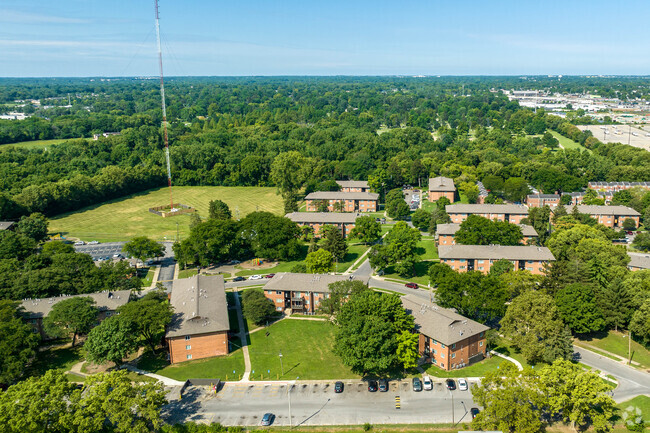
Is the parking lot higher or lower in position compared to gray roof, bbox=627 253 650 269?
lower

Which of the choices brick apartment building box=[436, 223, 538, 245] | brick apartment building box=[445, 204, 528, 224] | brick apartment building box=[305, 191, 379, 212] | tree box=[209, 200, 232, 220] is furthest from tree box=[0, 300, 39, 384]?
brick apartment building box=[445, 204, 528, 224]

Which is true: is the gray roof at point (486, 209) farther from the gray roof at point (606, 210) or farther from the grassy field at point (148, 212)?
the grassy field at point (148, 212)

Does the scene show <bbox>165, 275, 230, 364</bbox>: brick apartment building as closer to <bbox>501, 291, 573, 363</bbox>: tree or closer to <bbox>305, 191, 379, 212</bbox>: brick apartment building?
<bbox>501, 291, 573, 363</bbox>: tree

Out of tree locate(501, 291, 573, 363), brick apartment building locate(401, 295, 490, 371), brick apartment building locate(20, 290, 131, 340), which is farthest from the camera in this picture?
brick apartment building locate(20, 290, 131, 340)

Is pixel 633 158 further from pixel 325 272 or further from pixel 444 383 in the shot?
pixel 444 383

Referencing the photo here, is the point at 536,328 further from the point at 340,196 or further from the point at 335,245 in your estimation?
the point at 340,196

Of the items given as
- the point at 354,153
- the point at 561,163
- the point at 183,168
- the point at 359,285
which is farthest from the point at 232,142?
the point at 359,285

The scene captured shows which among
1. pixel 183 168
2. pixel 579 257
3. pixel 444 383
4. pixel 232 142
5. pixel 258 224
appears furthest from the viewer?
pixel 232 142

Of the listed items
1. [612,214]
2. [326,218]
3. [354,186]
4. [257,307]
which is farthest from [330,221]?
[612,214]
